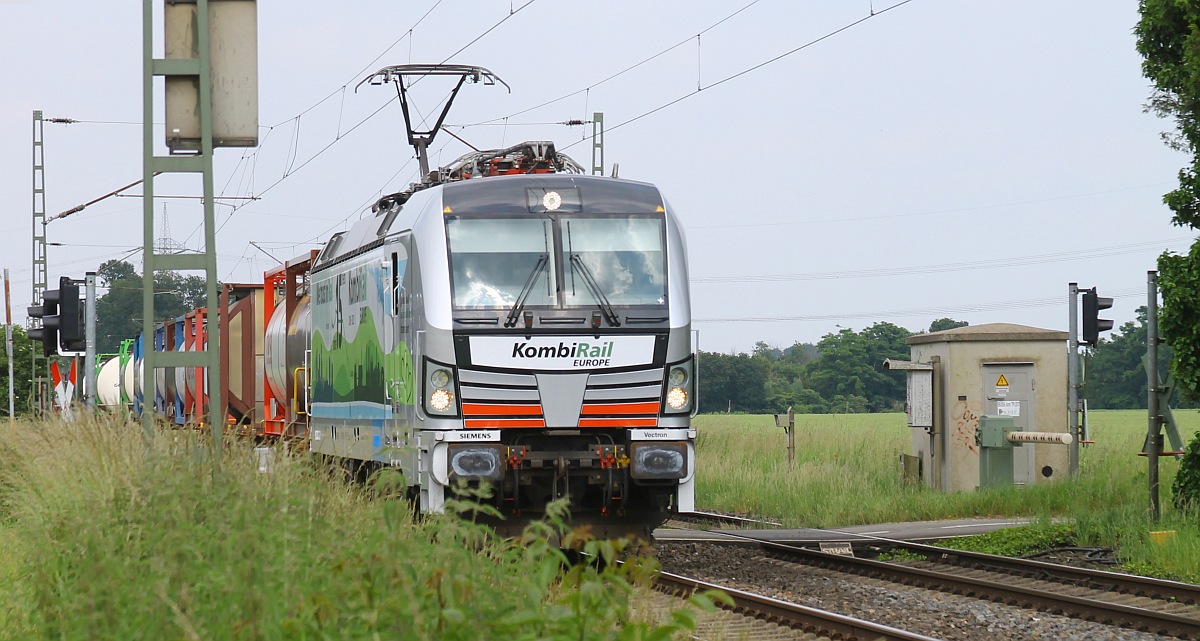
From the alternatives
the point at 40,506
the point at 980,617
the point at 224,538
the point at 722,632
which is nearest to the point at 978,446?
the point at 980,617

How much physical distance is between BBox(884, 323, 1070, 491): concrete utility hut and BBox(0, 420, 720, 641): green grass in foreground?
1217 centimetres

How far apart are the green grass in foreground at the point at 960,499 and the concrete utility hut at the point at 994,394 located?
531 mm

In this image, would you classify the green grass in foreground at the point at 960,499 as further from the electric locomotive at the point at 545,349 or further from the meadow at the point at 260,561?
the electric locomotive at the point at 545,349

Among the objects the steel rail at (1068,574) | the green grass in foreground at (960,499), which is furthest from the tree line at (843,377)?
the steel rail at (1068,574)

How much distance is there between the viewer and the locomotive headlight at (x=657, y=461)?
11742mm

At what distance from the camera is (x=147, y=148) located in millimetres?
8320

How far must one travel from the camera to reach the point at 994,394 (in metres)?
19.1

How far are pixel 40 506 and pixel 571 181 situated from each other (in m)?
5.23

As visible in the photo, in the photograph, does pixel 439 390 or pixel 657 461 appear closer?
pixel 439 390


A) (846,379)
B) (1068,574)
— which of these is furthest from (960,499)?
(846,379)

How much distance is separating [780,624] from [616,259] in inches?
144

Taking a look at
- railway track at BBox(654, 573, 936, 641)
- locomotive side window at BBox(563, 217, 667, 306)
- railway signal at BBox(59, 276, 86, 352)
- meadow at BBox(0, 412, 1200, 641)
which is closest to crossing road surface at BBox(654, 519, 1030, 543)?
meadow at BBox(0, 412, 1200, 641)

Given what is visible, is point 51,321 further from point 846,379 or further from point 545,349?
point 846,379

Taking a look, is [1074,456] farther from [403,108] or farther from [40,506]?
[40,506]
